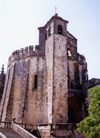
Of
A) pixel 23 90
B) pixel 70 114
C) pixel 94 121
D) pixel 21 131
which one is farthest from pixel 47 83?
pixel 94 121

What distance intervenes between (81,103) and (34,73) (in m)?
6.55

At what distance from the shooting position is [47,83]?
19547 mm

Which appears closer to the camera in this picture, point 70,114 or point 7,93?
point 70,114

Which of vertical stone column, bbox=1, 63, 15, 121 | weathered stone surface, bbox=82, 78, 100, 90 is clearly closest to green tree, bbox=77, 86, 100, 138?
weathered stone surface, bbox=82, 78, 100, 90

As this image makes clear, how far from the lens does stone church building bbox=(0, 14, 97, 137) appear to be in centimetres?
1834

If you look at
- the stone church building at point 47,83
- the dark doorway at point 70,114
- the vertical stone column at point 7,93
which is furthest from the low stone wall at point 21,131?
the dark doorway at point 70,114

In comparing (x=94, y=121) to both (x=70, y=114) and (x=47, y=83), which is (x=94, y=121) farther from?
(x=70, y=114)

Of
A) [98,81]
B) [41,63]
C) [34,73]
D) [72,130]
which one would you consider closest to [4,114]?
[34,73]

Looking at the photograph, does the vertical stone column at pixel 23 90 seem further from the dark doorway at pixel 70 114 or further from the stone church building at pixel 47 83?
the dark doorway at pixel 70 114

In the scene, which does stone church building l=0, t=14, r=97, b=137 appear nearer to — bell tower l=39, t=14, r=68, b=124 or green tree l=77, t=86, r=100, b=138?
bell tower l=39, t=14, r=68, b=124

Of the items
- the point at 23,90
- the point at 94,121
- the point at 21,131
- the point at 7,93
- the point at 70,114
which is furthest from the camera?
the point at 7,93

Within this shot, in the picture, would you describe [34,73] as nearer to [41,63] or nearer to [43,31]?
[41,63]

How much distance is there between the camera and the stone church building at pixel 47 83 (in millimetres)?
18344

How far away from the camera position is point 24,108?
19281mm
